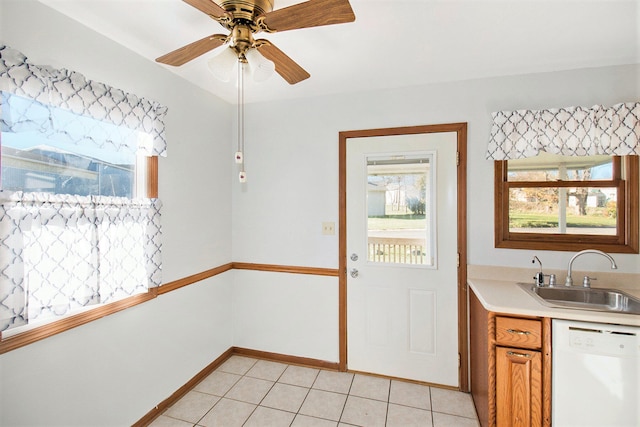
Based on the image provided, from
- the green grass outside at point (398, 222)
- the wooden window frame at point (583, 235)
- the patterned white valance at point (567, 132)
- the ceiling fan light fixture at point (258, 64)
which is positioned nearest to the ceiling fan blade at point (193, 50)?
the ceiling fan light fixture at point (258, 64)

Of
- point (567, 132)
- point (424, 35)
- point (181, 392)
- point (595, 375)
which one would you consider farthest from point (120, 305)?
point (567, 132)

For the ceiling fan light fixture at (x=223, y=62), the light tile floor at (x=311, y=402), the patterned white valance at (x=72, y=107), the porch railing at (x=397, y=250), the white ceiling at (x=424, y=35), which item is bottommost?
the light tile floor at (x=311, y=402)

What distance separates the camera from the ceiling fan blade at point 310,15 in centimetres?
104

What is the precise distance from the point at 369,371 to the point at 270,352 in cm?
94

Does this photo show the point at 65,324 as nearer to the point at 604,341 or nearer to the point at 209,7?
the point at 209,7

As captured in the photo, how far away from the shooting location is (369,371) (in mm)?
2488

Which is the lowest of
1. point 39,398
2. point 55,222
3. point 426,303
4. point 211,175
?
point 39,398

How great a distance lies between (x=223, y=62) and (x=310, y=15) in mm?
434

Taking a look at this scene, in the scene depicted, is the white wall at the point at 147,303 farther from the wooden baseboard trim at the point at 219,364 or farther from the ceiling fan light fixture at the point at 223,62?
the ceiling fan light fixture at the point at 223,62

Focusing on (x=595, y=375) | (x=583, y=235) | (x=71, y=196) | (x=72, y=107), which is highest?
(x=72, y=107)

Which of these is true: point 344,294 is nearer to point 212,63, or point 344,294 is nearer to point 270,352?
point 270,352

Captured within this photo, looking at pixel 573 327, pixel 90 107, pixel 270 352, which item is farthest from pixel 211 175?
pixel 573 327

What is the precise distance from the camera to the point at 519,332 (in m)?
1.62

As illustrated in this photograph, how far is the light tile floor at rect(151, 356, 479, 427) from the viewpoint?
1966mm
